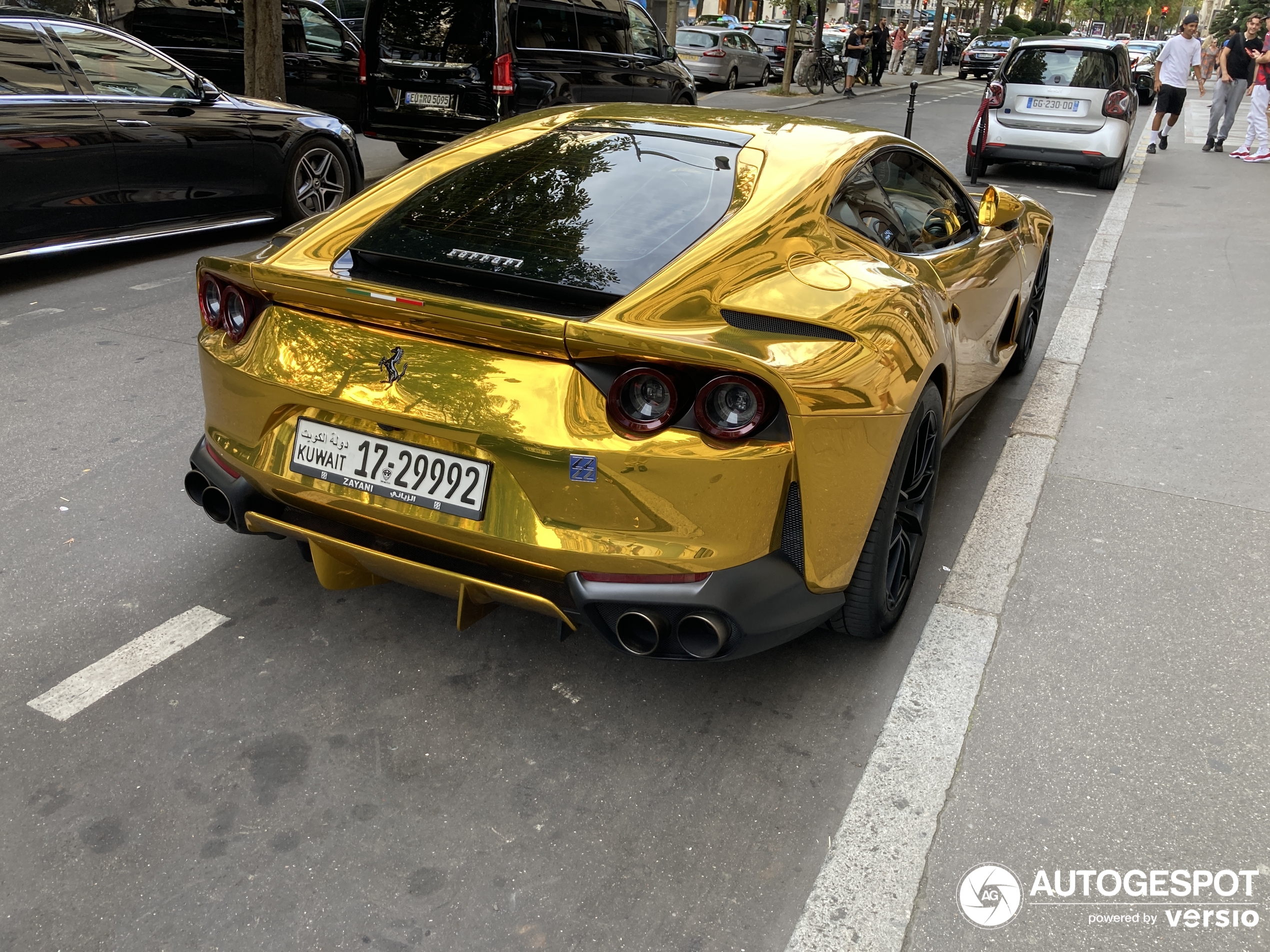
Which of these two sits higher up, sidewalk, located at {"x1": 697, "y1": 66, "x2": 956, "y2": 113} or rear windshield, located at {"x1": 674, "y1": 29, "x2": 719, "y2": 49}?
rear windshield, located at {"x1": 674, "y1": 29, "x2": 719, "y2": 49}

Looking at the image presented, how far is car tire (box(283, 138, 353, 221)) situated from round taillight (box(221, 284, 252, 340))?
5.67 metres

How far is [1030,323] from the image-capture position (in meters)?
5.96

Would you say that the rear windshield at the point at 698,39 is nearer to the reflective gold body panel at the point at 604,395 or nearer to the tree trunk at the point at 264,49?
the tree trunk at the point at 264,49

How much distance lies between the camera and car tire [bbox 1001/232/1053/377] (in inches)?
226

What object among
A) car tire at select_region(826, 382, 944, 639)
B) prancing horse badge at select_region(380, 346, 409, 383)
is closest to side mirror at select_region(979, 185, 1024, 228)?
car tire at select_region(826, 382, 944, 639)

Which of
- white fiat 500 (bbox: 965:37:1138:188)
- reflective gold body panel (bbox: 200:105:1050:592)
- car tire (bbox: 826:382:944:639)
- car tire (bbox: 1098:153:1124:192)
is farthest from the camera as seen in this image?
car tire (bbox: 1098:153:1124:192)

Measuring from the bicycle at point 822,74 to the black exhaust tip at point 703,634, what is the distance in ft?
86.6

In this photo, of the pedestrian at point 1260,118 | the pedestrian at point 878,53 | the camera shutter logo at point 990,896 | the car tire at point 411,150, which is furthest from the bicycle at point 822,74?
the camera shutter logo at point 990,896

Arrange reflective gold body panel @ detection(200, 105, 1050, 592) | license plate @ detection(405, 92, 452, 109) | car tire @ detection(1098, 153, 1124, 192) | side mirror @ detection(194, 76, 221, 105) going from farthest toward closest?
car tire @ detection(1098, 153, 1124, 192), license plate @ detection(405, 92, 452, 109), side mirror @ detection(194, 76, 221, 105), reflective gold body panel @ detection(200, 105, 1050, 592)

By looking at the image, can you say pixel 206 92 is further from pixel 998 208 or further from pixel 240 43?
pixel 998 208

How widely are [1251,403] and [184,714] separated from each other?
5238mm

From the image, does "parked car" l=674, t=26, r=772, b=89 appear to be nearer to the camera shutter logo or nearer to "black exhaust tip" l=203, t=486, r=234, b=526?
"black exhaust tip" l=203, t=486, r=234, b=526

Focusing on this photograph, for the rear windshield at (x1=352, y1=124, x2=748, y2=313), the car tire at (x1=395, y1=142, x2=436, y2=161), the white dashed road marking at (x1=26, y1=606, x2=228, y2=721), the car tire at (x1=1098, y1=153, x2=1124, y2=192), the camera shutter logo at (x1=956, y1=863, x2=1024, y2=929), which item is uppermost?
the rear windshield at (x1=352, y1=124, x2=748, y2=313)

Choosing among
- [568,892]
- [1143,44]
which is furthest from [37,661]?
[1143,44]
